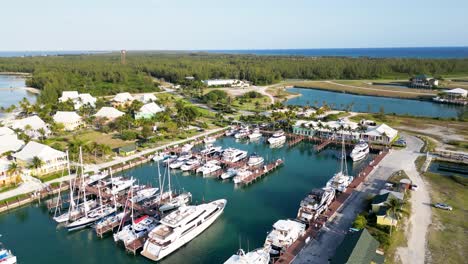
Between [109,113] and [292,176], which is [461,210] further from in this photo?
[109,113]

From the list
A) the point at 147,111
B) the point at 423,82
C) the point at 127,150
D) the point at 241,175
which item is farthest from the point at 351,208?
the point at 423,82

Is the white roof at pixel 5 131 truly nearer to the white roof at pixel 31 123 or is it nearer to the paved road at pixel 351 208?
the white roof at pixel 31 123

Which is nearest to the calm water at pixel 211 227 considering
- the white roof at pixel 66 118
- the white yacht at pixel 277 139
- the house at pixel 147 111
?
the white yacht at pixel 277 139

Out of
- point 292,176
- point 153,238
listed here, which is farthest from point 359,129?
point 153,238

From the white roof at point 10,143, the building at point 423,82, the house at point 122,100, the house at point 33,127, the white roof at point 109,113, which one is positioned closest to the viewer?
the white roof at point 10,143

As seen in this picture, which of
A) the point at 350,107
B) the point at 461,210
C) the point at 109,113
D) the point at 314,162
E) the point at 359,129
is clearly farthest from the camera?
the point at 350,107
